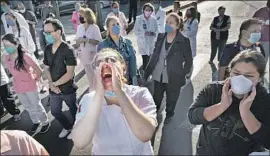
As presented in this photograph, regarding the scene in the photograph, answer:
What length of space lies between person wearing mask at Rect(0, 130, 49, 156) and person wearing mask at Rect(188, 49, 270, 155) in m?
1.27

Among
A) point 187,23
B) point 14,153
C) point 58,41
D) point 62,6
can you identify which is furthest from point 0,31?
point 14,153

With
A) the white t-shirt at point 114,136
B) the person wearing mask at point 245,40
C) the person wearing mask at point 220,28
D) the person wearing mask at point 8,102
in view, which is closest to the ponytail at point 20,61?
the person wearing mask at point 8,102

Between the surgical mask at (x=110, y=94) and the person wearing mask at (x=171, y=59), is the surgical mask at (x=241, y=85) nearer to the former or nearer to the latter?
the surgical mask at (x=110, y=94)

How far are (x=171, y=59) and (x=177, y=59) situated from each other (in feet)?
0.30

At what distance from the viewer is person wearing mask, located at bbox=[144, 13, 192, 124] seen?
15.0 ft

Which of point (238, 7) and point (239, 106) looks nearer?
point (239, 106)

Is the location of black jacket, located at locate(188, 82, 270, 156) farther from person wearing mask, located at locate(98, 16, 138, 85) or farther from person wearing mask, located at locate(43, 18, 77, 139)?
person wearing mask, located at locate(43, 18, 77, 139)

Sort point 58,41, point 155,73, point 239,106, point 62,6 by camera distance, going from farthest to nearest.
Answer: point 62,6 < point 155,73 < point 58,41 < point 239,106

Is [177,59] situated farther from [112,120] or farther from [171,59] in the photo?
[112,120]

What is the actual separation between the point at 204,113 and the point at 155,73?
256cm

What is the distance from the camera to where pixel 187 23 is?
7.23m

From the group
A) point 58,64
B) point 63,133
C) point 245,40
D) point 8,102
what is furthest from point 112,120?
point 8,102

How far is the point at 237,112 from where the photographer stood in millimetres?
2275

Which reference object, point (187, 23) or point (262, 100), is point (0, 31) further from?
point (262, 100)
